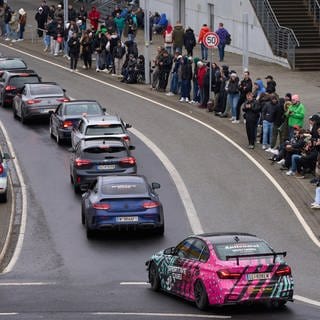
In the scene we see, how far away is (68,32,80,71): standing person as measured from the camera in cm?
5319

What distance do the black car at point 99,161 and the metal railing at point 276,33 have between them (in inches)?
855

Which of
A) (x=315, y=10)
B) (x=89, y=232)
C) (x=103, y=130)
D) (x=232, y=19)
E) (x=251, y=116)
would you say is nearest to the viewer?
(x=89, y=232)

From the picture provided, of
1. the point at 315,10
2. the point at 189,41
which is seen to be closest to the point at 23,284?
the point at 189,41

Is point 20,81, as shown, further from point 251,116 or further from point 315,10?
point 315,10

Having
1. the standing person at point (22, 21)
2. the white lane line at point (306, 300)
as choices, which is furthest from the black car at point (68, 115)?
the standing person at point (22, 21)

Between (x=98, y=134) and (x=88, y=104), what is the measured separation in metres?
4.69

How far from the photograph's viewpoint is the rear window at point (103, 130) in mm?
35469

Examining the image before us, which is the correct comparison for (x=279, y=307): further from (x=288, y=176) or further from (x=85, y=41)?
(x=85, y=41)

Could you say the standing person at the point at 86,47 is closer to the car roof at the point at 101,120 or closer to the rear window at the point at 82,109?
the rear window at the point at 82,109

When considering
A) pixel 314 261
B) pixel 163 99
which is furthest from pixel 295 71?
pixel 314 261

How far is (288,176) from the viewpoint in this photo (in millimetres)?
33875

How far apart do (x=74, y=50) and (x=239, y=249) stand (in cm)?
3330

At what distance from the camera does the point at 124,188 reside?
28.3m

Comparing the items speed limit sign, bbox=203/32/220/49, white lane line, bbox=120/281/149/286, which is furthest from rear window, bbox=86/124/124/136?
white lane line, bbox=120/281/149/286
